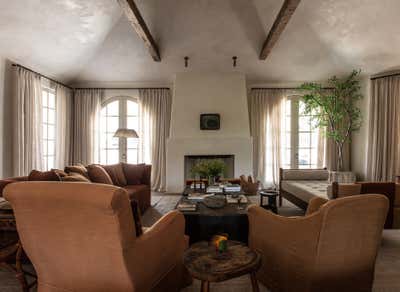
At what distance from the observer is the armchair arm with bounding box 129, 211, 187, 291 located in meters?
1.68

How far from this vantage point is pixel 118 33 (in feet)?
18.6

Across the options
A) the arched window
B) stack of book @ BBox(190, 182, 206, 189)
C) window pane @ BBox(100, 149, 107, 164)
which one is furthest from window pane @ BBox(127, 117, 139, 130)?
stack of book @ BBox(190, 182, 206, 189)

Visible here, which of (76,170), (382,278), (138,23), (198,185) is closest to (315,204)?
(382,278)

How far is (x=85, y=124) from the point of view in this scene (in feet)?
23.0

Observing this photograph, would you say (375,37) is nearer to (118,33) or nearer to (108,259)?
(118,33)

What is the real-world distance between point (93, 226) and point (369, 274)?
2.00m

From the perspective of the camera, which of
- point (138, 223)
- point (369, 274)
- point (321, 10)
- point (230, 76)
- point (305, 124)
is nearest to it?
point (138, 223)

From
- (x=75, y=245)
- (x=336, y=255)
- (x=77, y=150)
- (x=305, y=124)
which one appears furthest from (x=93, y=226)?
Answer: (x=305, y=124)

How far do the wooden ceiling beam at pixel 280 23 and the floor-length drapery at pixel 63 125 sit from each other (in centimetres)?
470

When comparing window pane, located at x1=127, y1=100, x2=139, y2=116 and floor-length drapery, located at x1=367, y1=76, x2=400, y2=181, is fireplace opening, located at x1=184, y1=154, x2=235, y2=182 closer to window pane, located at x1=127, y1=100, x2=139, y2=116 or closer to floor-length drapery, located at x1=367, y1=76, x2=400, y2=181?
window pane, located at x1=127, y1=100, x2=139, y2=116

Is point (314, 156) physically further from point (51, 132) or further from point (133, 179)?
point (51, 132)

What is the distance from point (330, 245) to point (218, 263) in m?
0.79

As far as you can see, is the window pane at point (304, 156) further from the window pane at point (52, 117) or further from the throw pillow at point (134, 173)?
the window pane at point (52, 117)

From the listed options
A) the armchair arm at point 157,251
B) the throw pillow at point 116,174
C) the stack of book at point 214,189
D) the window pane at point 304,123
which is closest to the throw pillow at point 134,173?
the throw pillow at point 116,174
